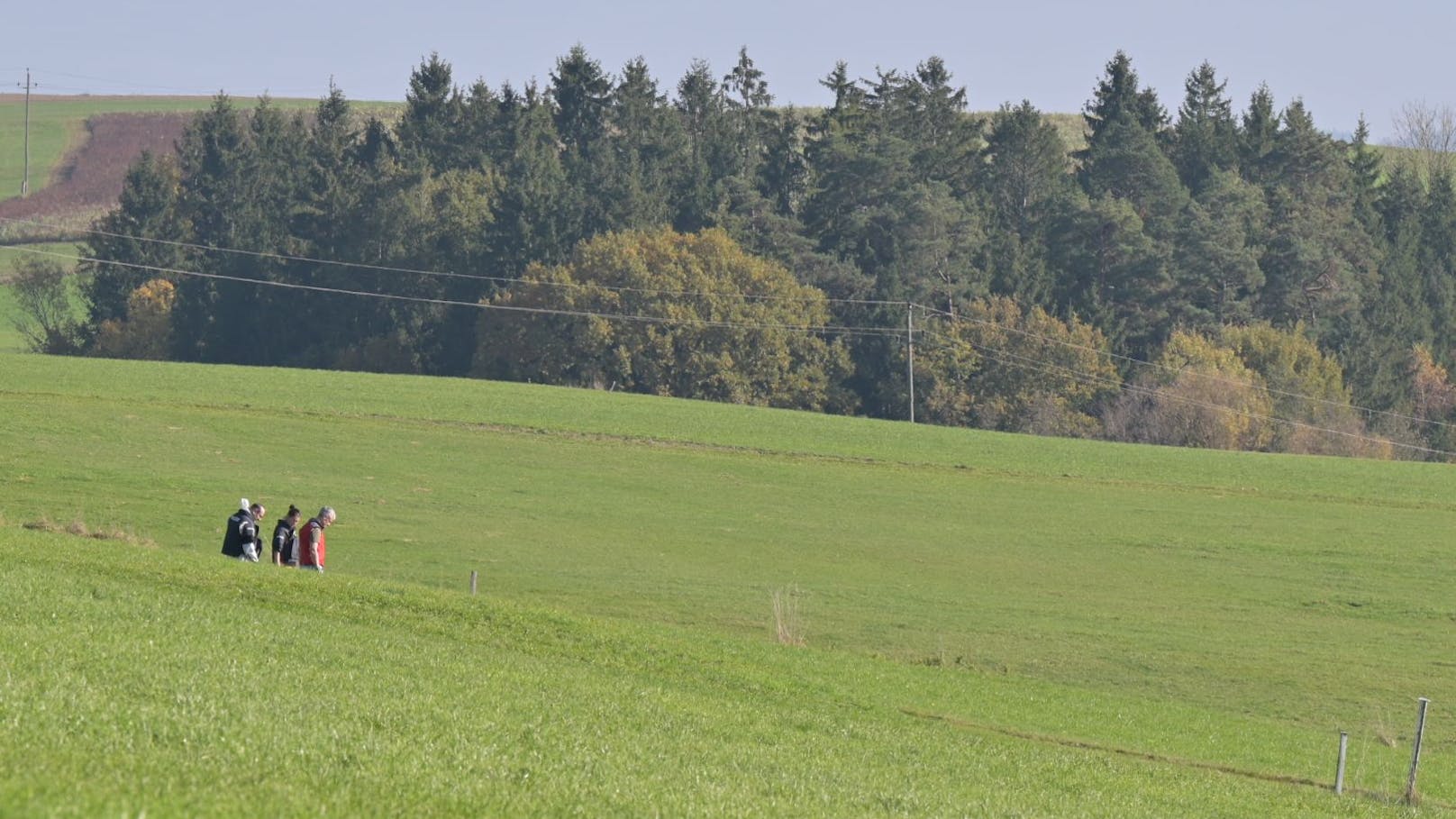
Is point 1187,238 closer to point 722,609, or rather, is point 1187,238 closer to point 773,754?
point 722,609

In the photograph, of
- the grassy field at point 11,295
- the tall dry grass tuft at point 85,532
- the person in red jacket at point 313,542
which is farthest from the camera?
the grassy field at point 11,295

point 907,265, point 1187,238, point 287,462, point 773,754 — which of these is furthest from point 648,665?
point 1187,238

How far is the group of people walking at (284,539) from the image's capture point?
1063 inches

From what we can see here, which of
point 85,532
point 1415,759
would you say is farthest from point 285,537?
point 1415,759

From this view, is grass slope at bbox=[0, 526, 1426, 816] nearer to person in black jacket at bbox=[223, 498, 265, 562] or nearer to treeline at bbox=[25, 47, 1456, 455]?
person in black jacket at bbox=[223, 498, 265, 562]

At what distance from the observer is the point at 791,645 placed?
26.7 meters

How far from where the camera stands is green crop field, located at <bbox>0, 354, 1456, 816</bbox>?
1314 centimetres

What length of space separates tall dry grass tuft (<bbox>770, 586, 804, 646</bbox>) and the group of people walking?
286 inches

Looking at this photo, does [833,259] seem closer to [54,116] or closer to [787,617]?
[787,617]

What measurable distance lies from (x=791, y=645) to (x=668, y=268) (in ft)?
208

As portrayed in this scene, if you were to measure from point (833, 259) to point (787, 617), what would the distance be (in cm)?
6567

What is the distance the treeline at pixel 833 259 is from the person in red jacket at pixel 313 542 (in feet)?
190

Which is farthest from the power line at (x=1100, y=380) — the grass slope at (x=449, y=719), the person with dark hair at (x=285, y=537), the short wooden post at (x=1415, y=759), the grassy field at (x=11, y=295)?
the short wooden post at (x=1415, y=759)

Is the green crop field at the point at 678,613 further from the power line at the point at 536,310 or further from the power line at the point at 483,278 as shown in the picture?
the power line at the point at 483,278
